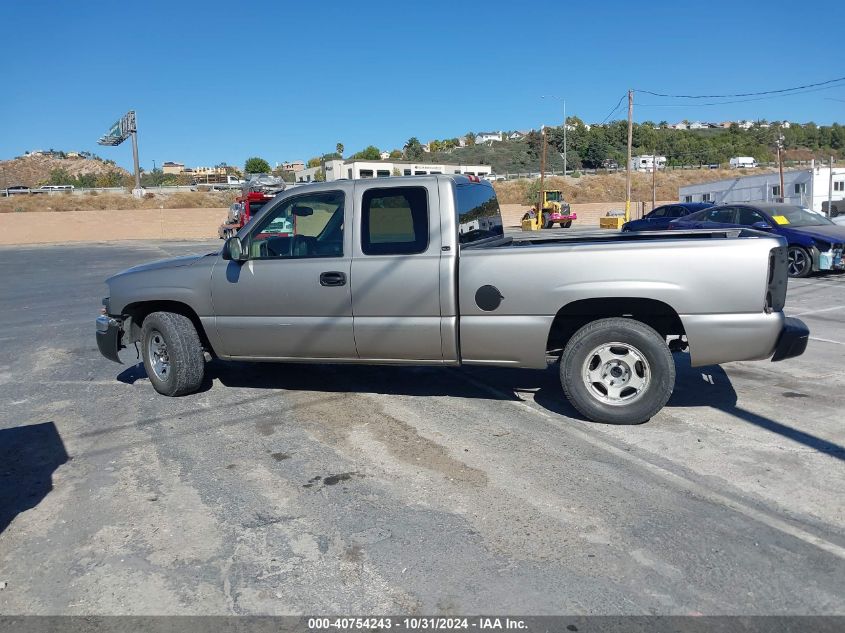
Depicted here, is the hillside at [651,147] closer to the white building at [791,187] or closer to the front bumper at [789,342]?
the white building at [791,187]

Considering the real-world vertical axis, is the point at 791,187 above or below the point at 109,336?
above

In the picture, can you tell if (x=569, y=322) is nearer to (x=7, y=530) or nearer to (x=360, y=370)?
(x=360, y=370)

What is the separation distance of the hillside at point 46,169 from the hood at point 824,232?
113m

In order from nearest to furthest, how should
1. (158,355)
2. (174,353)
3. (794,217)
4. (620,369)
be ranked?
(620,369)
(174,353)
(158,355)
(794,217)

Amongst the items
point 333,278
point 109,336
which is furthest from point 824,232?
point 109,336

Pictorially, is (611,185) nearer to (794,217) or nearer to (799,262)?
(794,217)

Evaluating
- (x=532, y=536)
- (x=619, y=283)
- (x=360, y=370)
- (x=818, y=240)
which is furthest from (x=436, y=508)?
(x=818, y=240)

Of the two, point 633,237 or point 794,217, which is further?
point 794,217

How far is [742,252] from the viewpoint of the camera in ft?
16.6

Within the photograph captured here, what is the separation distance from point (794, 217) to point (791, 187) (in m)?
32.1

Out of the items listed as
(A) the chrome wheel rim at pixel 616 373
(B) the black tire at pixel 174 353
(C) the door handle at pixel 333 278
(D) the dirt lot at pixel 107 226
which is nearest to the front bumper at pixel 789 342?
(A) the chrome wheel rim at pixel 616 373

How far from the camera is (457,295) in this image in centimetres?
561

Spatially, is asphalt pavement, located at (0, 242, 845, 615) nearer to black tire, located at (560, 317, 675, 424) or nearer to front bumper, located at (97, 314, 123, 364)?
black tire, located at (560, 317, 675, 424)

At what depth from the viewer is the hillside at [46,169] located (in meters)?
121
